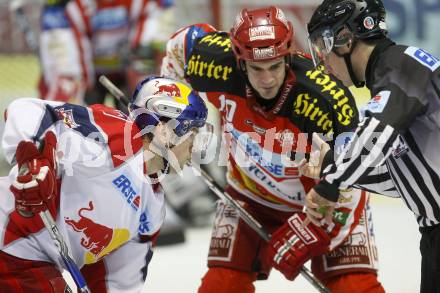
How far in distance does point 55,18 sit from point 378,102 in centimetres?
333

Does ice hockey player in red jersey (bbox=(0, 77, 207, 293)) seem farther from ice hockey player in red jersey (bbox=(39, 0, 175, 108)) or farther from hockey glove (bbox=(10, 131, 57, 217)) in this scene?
ice hockey player in red jersey (bbox=(39, 0, 175, 108))

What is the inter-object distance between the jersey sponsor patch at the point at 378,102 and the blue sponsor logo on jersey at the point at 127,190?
0.74 metres

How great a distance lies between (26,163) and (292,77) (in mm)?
1043

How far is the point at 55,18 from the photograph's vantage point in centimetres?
555

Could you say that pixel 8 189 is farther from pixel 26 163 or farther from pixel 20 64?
pixel 20 64

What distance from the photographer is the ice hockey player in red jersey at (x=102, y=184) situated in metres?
2.82

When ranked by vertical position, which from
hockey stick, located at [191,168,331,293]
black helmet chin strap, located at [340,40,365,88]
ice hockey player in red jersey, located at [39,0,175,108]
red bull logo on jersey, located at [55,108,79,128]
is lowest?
ice hockey player in red jersey, located at [39,0,175,108]

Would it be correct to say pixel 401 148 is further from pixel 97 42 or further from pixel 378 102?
pixel 97 42

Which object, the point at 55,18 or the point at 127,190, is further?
the point at 55,18

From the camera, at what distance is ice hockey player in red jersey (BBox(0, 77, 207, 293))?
9.25ft

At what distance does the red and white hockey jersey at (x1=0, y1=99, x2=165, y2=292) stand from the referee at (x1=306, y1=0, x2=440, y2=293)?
1.76 feet

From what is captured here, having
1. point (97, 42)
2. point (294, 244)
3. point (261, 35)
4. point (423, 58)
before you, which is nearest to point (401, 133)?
point (423, 58)

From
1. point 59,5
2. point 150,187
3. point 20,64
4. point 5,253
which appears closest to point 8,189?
point 5,253

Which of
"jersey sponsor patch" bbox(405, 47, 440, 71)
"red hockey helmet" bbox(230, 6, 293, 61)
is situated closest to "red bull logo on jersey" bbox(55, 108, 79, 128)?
"red hockey helmet" bbox(230, 6, 293, 61)
